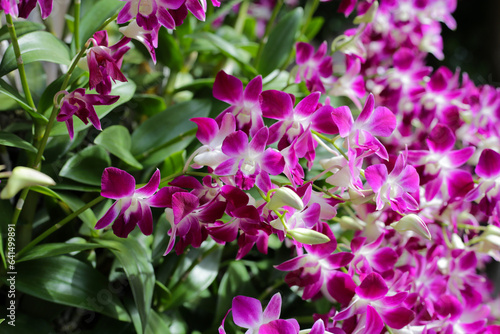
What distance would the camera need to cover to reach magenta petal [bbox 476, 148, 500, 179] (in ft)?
1.39

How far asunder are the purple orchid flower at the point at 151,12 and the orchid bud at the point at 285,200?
0.49 feet

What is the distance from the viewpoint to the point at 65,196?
1.44ft

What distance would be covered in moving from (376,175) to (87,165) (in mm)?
258

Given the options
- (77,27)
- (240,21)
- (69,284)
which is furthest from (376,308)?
(240,21)

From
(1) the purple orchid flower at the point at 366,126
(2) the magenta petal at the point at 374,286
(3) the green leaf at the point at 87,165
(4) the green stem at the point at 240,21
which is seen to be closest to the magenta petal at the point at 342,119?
(1) the purple orchid flower at the point at 366,126

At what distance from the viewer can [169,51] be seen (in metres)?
0.57

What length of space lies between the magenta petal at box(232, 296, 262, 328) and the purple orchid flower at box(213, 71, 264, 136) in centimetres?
13

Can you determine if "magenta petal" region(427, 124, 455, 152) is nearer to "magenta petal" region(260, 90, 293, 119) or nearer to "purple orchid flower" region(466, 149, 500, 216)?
"purple orchid flower" region(466, 149, 500, 216)

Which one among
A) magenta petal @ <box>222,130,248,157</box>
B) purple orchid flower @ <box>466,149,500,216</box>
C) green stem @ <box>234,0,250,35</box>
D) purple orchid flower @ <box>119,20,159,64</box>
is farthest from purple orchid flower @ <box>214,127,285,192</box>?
green stem @ <box>234,0,250,35</box>

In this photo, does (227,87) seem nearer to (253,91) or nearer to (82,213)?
(253,91)

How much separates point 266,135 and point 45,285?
0.74 feet

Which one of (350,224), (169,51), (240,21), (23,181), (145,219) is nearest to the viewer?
(23,181)

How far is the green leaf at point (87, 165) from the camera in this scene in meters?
0.43

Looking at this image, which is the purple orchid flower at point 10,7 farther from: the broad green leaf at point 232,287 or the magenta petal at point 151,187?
the broad green leaf at point 232,287
